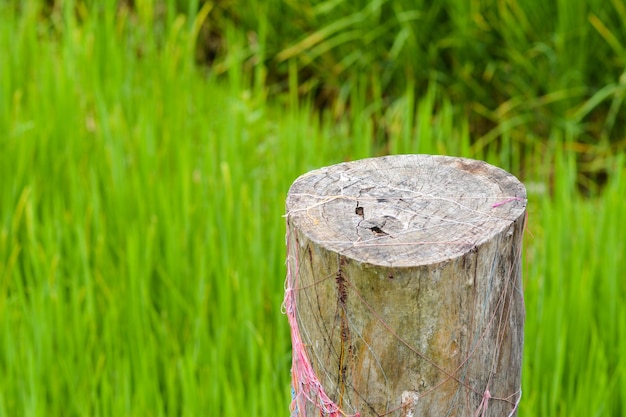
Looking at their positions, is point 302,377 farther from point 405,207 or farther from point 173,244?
point 173,244

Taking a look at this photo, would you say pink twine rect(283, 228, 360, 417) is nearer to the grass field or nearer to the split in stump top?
the split in stump top

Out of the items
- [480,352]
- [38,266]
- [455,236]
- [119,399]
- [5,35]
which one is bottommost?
[119,399]

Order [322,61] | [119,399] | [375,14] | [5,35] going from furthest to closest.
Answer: [322,61], [375,14], [5,35], [119,399]

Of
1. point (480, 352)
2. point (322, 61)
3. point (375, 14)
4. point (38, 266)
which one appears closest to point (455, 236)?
point (480, 352)

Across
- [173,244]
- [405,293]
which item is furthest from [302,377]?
[173,244]

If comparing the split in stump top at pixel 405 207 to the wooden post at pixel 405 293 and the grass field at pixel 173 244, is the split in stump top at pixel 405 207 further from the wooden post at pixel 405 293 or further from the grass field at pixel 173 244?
the grass field at pixel 173 244

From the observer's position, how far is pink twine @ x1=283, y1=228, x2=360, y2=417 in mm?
1053

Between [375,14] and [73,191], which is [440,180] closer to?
[73,191]

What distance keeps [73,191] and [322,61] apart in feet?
5.16

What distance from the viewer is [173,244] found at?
2.09 meters

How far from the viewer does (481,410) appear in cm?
106

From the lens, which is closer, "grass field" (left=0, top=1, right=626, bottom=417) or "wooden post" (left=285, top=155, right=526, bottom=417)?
"wooden post" (left=285, top=155, right=526, bottom=417)

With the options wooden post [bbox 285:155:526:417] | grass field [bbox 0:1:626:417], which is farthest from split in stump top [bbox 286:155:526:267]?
grass field [bbox 0:1:626:417]

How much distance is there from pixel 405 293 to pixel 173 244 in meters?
1.21
